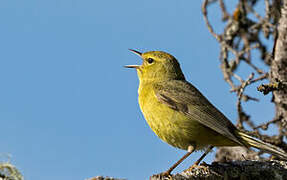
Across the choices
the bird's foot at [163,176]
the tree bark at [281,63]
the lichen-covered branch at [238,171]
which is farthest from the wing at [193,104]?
the tree bark at [281,63]

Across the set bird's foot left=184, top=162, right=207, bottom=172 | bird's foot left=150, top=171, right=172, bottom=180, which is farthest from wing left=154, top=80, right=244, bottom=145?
bird's foot left=150, top=171, right=172, bottom=180

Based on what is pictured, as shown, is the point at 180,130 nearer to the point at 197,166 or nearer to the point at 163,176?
the point at 197,166

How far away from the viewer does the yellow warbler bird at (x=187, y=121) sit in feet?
17.5

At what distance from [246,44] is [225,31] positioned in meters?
0.48

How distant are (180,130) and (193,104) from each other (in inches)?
25.4

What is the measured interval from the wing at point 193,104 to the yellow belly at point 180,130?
0.33ft

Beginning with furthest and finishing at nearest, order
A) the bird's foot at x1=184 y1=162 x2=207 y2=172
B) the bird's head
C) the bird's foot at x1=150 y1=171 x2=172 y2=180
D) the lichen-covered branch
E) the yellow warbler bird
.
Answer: the bird's head
the yellow warbler bird
the bird's foot at x1=184 y1=162 x2=207 y2=172
the lichen-covered branch
the bird's foot at x1=150 y1=171 x2=172 y2=180

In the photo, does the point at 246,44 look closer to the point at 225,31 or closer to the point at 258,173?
the point at 225,31

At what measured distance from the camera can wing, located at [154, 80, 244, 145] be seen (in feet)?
17.5

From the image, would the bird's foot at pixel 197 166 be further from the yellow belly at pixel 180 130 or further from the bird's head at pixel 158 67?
the bird's head at pixel 158 67

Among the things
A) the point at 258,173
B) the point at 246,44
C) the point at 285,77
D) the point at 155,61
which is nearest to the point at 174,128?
the point at 258,173

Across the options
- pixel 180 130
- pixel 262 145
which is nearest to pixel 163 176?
pixel 180 130

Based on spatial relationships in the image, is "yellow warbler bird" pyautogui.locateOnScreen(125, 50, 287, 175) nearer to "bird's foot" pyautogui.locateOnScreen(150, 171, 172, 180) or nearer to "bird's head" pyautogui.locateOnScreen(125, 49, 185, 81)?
"bird's foot" pyautogui.locateOnScreen(150, 171, 172, 180)

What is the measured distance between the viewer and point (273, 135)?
6.09 meters
